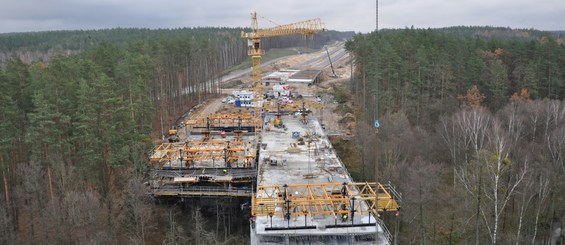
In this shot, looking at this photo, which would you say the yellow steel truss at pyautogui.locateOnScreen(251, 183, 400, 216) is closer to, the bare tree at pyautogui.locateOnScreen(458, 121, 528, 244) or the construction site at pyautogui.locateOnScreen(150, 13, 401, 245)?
the construction site at pyautogui.locateOnScreen(150, 13, 401, 245)

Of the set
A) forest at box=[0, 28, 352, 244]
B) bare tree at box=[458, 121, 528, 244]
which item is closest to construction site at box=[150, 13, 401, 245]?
forest at box=[0, 28, 352, 244]

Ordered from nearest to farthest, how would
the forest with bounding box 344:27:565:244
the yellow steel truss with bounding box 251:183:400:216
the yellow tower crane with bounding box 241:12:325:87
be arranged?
the yellow steel truss with bounding box 251:183:400:216 < the forest with bounding box 344:27:565:244 < the yellow tower crane with bounding box 241:12:325:87

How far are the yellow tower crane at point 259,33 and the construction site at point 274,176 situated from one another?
1.20 ft

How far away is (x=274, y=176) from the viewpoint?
3681cm

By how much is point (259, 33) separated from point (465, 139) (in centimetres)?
4876

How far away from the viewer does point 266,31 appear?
3292 inches

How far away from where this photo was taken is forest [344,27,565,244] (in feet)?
107

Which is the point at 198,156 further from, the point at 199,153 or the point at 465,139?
the point at 465,139

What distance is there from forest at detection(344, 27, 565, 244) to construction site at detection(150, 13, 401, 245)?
10.9ft

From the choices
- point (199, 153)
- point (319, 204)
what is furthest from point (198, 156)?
point (319, 204)

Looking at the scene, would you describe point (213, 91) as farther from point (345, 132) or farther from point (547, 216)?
point (547, 216)

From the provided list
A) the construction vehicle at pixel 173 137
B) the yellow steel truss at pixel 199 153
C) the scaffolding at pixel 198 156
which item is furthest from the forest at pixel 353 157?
the construction vehicle at pixel 173 137

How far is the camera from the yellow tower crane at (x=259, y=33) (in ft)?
256

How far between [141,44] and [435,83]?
41674 millimetres
